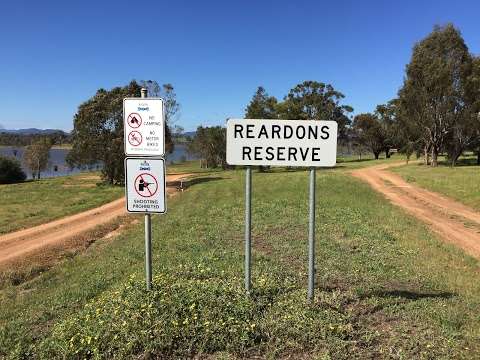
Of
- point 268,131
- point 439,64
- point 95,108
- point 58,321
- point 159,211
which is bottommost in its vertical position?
point 58,321

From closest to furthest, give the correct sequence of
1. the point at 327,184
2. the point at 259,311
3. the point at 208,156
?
the point at 259,311 < the point at 327,184 < the point at 208,156

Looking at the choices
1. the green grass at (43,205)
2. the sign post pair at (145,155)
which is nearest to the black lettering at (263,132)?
the sign post pair at (145,155)

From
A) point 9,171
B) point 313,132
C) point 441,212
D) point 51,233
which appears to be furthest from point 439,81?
point 9,171

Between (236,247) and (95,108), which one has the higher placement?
(95,108)

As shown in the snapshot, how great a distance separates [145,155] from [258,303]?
2.16 meters

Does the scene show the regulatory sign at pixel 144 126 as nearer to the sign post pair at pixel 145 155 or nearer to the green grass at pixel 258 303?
the sign post pair at pixel 145 155

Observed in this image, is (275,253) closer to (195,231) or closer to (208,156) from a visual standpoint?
(195,231)

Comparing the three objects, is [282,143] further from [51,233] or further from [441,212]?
[441,212]

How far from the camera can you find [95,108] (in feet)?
101

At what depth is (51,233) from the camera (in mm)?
14656

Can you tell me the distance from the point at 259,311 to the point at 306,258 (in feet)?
10.0

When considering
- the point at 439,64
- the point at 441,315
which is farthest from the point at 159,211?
the point at 439,64

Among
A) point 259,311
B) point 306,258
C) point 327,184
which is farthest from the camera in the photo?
point 327,184

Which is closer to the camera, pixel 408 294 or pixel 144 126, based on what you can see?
pixel 144 126
